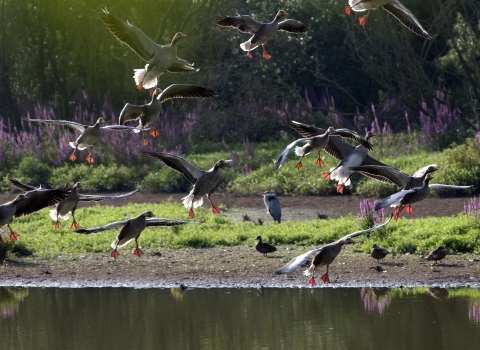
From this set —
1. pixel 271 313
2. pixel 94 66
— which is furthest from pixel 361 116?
pixel 271 313

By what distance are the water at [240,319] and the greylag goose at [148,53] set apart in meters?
2.81

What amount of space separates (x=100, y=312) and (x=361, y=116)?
13410 millimetres

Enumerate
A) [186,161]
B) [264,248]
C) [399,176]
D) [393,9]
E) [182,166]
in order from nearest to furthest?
[399,176] < [186,161] < [182,166] < [393,9] < [264,248]

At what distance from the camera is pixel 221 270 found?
13211 millimetres

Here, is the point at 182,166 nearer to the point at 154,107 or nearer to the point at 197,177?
the point at 197,177

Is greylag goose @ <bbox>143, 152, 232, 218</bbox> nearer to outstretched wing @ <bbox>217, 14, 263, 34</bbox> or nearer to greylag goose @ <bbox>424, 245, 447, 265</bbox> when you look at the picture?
outstretched wing @ <bbox>217, 14, 263, 34</bbox>

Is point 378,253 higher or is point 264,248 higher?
point 378,253

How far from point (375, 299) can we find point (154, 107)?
3.75 m

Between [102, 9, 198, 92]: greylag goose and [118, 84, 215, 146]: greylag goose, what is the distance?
0.19 meters

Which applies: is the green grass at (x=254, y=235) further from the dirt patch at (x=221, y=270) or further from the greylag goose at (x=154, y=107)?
the greylag goose at (x=154, y=107)

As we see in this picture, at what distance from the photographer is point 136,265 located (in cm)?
1374

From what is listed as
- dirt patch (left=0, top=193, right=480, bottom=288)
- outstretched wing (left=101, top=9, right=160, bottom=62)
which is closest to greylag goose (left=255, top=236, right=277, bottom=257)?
dirt patch (left=0, top=193, right=480, bottom=288)

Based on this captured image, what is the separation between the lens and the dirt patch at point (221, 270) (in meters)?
12.5

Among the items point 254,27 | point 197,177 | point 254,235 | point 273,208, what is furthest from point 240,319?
point 273,208
